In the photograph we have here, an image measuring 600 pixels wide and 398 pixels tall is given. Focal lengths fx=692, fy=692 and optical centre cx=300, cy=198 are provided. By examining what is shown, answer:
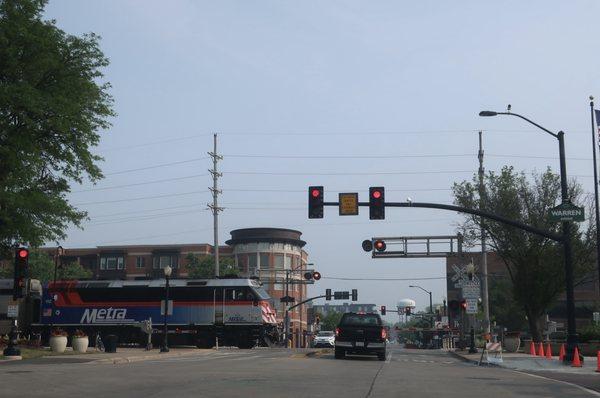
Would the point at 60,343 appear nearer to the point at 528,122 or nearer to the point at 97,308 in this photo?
the point at 97,308

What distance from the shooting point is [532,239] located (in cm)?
3891

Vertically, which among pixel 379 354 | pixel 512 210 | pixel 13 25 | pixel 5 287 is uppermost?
pixel 13 25

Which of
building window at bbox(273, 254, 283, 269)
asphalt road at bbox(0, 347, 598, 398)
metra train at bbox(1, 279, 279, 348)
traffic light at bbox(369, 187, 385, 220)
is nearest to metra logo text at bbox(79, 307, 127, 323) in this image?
metra train at bbox(1, 279, 279, 348)

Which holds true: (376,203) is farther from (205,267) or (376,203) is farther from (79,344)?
(205,267)

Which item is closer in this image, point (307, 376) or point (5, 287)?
point (307, 376)

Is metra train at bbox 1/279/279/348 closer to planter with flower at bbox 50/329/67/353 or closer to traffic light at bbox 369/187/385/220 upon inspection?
planter with flower at bbox 50/329/67/353

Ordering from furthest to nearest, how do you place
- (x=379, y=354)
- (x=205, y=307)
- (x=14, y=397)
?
(x=205, y=307) → (x=379, y=354) → (x=14, y=397)

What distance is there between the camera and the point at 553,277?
39.3 m

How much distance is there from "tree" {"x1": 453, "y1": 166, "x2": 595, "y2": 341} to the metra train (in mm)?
14615

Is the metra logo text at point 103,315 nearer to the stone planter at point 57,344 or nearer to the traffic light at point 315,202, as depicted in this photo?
the stone planter at point 57,344

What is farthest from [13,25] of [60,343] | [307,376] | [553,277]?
[553,277]

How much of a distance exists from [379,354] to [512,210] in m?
16.1

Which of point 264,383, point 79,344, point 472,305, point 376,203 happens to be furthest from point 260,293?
point 264,383

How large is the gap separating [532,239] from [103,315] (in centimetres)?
2685
